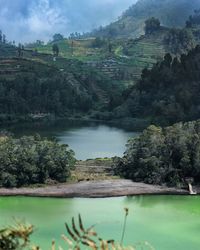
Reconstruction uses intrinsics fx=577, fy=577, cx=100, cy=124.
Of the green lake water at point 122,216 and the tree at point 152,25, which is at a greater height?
the tree at point 152,25

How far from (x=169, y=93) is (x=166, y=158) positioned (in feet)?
131

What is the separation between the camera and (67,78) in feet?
297

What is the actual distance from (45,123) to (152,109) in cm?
1422

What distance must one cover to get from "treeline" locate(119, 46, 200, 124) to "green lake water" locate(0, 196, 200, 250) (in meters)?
37.8

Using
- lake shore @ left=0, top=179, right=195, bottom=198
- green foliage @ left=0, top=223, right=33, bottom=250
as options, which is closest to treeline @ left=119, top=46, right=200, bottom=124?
lake shore @ left=0, top=179, right=195, bottom=198

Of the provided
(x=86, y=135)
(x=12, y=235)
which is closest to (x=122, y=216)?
(x=12, y=235)

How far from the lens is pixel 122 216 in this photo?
27484 millimetres

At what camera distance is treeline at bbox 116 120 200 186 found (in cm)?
3481

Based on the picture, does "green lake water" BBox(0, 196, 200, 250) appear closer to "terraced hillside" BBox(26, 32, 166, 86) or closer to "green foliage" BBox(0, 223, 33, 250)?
"green foliage" BBox(0, 223, 33, 250)

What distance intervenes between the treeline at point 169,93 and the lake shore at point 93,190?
35.2m

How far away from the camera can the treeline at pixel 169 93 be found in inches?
2736

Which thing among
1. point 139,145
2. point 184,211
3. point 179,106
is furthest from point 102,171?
point 179,106

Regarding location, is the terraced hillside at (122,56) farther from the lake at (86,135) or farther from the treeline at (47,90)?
the lake at (86,135)

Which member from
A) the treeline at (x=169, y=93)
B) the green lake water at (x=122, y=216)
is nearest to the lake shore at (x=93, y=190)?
the green lake water at (x=122, y=216)
